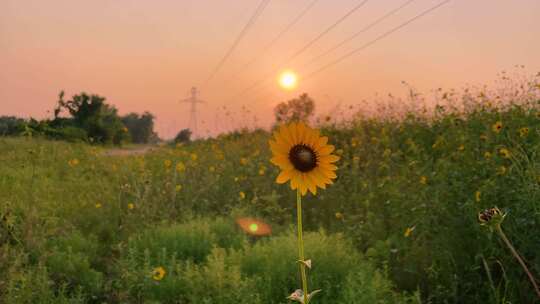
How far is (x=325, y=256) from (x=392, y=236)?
0.88m

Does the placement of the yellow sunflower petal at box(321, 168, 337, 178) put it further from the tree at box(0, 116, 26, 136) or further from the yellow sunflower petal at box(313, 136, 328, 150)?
the tree at box(0, 116, 26, 136)

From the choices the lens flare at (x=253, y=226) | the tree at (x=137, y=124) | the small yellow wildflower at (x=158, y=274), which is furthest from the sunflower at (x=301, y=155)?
the tree at (x=137, y=124)

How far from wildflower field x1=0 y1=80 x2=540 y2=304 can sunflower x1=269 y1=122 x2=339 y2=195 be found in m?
0.40

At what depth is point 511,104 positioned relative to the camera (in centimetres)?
573

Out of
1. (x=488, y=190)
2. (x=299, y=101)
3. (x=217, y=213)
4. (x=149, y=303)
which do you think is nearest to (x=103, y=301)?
(x=149, y=303)

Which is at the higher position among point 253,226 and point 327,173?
point 327,173

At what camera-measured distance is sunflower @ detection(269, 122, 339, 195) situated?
1.19 meters

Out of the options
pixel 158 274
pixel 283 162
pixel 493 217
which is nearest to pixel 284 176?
pixel 283 162

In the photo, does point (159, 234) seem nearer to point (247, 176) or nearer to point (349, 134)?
point (247, 176)

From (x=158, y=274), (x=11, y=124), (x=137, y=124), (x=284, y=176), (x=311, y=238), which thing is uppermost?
(x=137, y=124)

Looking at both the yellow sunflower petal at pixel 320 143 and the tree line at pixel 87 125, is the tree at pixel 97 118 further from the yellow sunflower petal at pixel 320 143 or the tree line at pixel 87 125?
the yellow sunflower petal at pixel 320 143

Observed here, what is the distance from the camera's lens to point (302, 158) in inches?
47.0

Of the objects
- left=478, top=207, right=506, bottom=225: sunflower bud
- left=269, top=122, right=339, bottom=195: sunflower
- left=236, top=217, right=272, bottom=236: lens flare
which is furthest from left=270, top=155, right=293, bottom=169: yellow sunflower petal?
left=236, top=217, right=272, bottom=236: lens flare

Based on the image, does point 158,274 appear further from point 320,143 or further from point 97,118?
point 97,118
